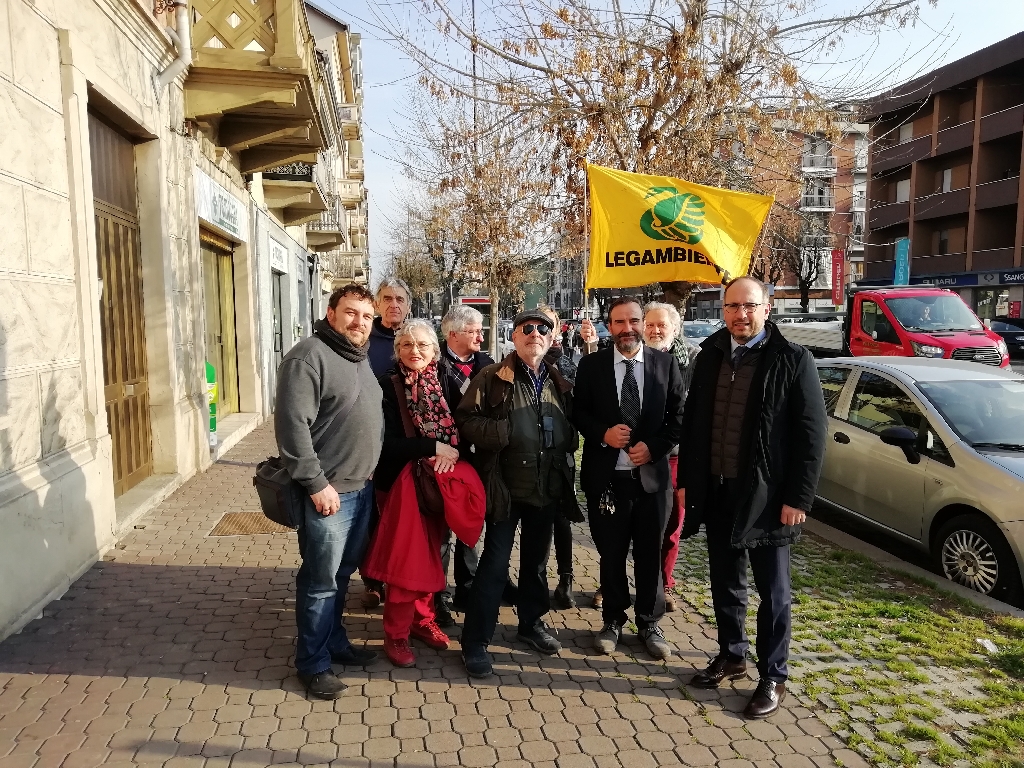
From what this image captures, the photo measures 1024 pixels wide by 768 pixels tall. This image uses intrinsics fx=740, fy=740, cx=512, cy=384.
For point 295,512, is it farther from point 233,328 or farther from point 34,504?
point 233,328

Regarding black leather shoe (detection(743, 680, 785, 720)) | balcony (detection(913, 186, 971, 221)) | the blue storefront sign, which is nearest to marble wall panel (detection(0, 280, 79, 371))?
black leather shoe (detection(743, 680, 785, 720))

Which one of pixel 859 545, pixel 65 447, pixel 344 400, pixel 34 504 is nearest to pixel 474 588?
pixel 344 400

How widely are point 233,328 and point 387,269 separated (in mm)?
47325

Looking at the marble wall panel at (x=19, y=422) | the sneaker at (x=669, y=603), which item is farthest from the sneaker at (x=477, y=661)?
the marble wall panel at (x=19, y=422)

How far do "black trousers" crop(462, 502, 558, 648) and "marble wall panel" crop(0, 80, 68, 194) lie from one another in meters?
3.54

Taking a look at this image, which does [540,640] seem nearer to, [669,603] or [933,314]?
[669,603]

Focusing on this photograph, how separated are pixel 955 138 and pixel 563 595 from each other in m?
41.9

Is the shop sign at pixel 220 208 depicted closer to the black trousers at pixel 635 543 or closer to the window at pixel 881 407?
the black trousers at pixel 635 543

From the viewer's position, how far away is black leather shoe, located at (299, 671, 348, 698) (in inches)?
136

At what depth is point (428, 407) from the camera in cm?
376

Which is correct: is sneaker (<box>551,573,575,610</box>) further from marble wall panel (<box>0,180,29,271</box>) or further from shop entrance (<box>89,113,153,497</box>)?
shop entrance (<box>89,113,153,497</box>)

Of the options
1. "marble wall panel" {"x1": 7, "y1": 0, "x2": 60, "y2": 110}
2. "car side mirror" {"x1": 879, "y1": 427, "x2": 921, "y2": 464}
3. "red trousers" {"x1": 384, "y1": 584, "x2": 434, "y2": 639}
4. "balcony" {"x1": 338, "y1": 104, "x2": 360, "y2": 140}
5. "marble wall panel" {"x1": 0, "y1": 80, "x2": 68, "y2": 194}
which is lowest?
"red trousers" {"x1": 384, "y1": 584, "x2": 434, "y2": 639}

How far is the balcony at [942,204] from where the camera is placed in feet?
124

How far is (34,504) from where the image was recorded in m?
4.32
